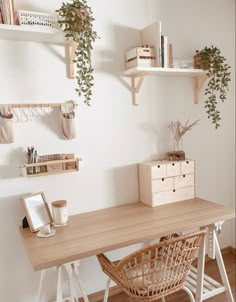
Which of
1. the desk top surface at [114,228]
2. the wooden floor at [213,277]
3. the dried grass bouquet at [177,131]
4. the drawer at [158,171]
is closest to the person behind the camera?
the desk top surface at [114,228]

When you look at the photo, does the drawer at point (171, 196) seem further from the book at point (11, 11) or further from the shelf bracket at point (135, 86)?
the book at point (11, 11)

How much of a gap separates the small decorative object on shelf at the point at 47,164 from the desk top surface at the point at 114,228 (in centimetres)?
34

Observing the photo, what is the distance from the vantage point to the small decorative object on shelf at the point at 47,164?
1.67 meters

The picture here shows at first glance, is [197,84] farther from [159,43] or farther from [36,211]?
[36,211]

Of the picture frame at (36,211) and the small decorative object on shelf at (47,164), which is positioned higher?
the small decorative object on shelf at (47,164)

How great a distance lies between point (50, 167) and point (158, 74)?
3.47ft

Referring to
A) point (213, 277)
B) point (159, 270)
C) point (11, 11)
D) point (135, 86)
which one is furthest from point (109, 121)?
point (213, 277)

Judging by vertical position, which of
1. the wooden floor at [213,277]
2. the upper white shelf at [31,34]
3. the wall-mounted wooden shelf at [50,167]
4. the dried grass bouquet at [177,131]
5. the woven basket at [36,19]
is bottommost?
the wooden floor at [213,277]

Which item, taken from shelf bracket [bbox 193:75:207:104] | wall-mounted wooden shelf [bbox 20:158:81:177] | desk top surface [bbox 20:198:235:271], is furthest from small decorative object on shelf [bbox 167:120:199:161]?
wall-mounted wooden shelf [bbox 20:158:81:177]

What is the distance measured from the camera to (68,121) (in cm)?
176

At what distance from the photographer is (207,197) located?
2.48 m

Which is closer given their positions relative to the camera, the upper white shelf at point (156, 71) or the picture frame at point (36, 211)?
the picture frame at point (36, 211)

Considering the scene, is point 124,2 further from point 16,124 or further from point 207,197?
point 207,197

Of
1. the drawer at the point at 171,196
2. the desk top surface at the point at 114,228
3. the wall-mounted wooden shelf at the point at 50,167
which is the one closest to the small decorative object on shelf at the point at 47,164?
the wall-mounted wooden shelf at the point at 50,167
